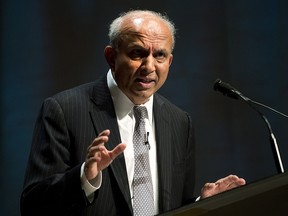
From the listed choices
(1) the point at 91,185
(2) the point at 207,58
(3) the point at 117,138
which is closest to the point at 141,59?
(3) the point at 117,138

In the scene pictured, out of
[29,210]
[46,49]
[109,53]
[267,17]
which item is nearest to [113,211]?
[29,210]

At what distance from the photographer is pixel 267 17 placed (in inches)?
125

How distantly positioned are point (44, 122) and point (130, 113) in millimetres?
300

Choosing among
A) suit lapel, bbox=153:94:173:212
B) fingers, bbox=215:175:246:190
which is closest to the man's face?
suit lapel, bbox=153:94:173:212

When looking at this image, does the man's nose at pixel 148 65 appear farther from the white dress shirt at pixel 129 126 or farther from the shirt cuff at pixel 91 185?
the shirt cuff at pixel 91 185

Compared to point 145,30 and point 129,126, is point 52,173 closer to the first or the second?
point 129,126

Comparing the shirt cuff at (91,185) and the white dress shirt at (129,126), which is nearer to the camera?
the shirt cuff at (91,185)

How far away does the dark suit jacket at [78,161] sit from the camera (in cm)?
192

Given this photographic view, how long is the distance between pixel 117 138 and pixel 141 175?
14cm

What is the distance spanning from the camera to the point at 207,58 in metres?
3.20

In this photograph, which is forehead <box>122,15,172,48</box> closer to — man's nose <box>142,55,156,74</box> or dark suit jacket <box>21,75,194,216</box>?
man's nose <box>142,55,156,74</box>

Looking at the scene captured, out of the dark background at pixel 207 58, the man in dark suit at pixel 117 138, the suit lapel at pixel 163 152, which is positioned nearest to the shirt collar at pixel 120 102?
the man in dark suit at pixel 117 138

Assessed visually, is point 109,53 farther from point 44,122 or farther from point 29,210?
point 29,210

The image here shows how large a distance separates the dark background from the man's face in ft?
3.04
